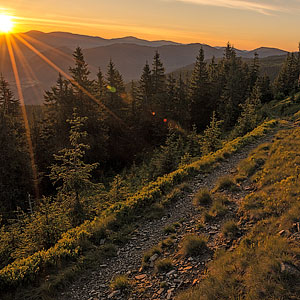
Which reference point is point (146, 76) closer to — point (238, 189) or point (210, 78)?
point (210, 78)

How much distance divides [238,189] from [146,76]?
35.8 meters

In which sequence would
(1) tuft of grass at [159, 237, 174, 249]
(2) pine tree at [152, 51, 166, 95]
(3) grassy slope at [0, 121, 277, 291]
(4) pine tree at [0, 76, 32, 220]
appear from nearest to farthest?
1. (3) grassy slope at [0, 121, 277, 291]
2. (1) tuft of grass at [159, 237, 174, 249]
3. (4) pine tree at [0, 76, 32, 220]
4. (2) pine tree at [152, 51, 166, 95]

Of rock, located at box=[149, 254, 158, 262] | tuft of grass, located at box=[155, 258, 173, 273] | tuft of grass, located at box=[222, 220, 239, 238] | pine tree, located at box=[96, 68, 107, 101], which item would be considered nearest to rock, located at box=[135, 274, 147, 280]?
tuft of grass, located at box=[155, 258, 173, 273]

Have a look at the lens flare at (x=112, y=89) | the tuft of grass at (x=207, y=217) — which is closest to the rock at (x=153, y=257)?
the tuft of grass at (x=207, y=217)

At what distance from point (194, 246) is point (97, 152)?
2573cm

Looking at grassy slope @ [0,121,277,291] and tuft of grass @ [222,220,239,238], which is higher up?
tuft of grass @ [222,220,239,238]

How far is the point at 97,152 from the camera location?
3123cm

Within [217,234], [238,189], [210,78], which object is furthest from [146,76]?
[217,234]

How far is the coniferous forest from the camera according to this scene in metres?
9.64

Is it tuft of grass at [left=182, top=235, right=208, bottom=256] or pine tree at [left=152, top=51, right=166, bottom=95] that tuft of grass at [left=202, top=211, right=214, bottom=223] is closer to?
tuft of grass at [left=182, top=235, right=208, bottom=256]

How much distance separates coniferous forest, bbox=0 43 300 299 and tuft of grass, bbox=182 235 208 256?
2.66 meters

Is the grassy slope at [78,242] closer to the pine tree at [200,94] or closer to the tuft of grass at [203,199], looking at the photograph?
the tuft of grass at [203,199]

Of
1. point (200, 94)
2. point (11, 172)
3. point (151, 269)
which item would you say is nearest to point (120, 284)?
point (151, 269)

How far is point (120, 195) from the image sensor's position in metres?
14.4
